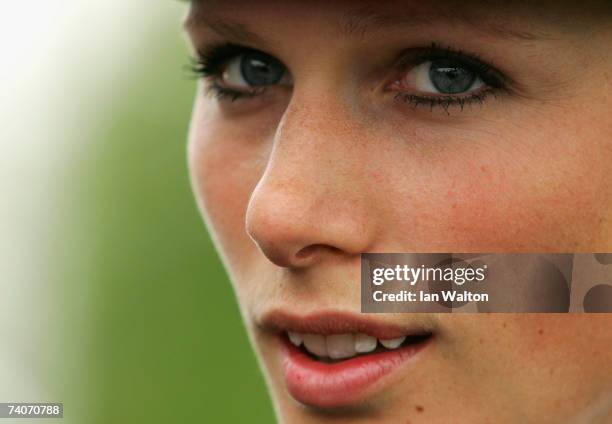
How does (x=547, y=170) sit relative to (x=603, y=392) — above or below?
above

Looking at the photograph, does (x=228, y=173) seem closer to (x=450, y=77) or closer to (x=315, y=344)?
(x=315, y=344)

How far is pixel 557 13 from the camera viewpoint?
1.48 m

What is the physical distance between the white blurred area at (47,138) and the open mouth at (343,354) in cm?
177

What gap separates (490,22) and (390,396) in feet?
1.87

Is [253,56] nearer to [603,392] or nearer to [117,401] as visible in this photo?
[603,392]

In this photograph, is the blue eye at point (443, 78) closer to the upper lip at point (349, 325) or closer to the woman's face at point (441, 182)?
the woman's face at point (441, 182)

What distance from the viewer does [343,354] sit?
1.65 metres

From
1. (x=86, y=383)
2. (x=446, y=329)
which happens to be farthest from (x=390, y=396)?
(x=86, y=383)

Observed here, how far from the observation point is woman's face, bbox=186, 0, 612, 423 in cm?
150

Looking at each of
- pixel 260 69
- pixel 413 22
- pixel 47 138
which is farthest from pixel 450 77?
pixel 47 138

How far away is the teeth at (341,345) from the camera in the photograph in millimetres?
1637

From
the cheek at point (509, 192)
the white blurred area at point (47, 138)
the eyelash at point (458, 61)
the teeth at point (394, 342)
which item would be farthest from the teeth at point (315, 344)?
the white blurred area at point (47, 138)

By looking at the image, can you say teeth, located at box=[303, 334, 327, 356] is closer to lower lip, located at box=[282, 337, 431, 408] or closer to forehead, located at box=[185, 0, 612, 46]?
lower lip, located at box=[282, 337, 431, 408]

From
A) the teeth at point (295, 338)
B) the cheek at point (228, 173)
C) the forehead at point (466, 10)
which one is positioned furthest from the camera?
the cheek at point (228, 173)
